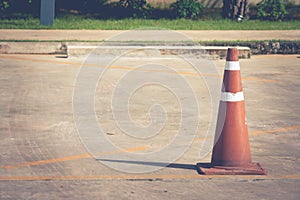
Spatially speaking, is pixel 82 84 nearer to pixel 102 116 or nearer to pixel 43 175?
pixel 102 116

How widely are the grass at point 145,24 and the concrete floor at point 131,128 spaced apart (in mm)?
3612

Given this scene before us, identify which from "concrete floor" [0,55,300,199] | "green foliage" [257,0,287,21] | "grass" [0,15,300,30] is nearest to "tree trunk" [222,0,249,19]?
"grass" [0,15,300,30]

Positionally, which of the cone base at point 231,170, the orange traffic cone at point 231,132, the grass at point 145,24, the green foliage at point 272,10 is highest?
the orange traffic cone at point 231,132

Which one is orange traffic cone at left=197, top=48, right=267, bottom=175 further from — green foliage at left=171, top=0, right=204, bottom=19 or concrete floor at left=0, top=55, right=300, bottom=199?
green foliage at left=171, top=0, right=204, bottom=19

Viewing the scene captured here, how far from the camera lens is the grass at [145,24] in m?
16.9

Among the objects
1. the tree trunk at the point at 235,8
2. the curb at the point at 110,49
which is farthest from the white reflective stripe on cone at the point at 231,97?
the tree trunk at the point at 235,8

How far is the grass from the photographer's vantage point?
16.9 metres

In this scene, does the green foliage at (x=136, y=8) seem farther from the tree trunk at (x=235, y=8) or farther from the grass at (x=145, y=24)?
the tree trunk at (x=235, y=8)

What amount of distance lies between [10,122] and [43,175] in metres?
2.18

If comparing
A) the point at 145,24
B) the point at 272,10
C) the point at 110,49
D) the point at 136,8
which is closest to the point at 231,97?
the point at 110,49

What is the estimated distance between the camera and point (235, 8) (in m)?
19.2

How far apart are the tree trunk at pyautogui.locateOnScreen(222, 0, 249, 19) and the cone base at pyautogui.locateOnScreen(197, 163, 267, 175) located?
1287 cm

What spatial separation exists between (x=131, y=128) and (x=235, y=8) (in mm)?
11403

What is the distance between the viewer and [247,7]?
64.0ft
